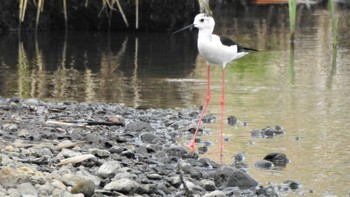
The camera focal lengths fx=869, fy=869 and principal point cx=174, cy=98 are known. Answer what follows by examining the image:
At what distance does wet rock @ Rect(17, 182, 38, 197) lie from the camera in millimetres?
6443

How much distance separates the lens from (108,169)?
301 inches

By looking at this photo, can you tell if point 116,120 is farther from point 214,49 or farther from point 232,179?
point 232,179

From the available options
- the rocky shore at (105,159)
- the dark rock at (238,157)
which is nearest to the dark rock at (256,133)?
the rocky shore at (105,159)

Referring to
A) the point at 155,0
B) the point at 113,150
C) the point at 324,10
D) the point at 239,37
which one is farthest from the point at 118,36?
the point at 113,150

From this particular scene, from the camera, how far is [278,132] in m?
10.9

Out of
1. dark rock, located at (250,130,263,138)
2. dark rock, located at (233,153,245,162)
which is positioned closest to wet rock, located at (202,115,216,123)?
dark rock, located at (250,130,263,138)

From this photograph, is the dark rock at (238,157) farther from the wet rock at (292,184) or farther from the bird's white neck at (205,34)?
the bird's white neck at (205,34)

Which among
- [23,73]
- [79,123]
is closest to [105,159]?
[79,123]

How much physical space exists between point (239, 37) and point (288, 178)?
14.2m

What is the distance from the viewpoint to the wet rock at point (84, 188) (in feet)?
22.0

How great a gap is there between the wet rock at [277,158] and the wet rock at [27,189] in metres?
3.39

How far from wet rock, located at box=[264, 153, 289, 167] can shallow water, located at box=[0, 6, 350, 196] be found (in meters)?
0.08

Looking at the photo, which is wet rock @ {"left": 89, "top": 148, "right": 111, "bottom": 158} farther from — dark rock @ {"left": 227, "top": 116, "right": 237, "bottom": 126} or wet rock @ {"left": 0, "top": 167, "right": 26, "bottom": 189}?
dark rock @ {"left": 227, "top": 116, "right": 237, "bottom": 126}

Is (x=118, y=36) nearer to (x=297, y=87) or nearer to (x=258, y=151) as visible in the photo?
(x=297, y=87)
